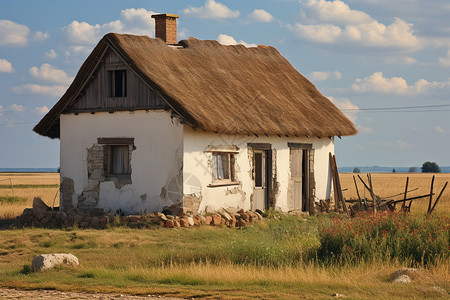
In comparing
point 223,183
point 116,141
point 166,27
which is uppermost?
point 166,27

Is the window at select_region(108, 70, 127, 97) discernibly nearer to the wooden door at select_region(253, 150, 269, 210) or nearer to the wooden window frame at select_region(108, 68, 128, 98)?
the wooden window frame at select_region(108, 68, 128, 98)

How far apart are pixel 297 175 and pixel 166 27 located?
20.4 feet

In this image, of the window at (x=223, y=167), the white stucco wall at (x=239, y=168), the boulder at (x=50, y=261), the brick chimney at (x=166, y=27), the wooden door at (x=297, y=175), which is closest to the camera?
the boulder at (x=50, y=261)

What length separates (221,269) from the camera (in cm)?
1072

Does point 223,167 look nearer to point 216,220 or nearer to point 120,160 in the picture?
point 216,220

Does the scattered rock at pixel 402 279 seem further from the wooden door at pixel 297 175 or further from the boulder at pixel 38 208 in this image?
the wooden door at pixel 297 175

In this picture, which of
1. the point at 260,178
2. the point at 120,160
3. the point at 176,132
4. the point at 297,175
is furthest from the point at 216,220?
the point at 297,175

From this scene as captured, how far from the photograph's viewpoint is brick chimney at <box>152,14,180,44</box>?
20.9 meters

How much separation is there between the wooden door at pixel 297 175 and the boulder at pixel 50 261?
423 inches

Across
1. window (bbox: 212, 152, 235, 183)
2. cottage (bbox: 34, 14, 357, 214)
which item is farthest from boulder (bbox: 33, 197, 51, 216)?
window (bbox: 212, 152, 235, 183)

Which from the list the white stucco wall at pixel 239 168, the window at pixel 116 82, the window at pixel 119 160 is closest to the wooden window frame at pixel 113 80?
the window at pixel 116 82

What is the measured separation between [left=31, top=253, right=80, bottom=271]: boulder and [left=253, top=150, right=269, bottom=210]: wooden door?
9.02 meters

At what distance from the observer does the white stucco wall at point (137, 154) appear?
1758 cm

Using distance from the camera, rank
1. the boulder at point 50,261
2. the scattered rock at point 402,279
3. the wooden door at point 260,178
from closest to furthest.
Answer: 1. the scattered rock at point 402,279
2. the boulder at point 50,261
3. the wooden door at point 260,178
